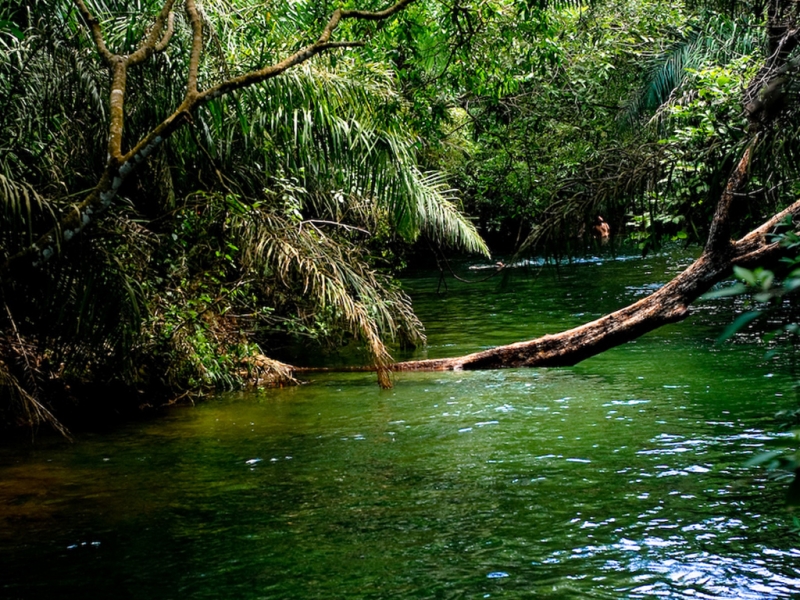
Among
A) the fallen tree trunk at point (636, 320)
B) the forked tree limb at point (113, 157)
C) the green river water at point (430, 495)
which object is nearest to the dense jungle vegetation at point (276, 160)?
the forked tree limb at point (113, 157)

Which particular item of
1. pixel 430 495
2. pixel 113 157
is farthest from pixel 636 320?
pixel 113 157

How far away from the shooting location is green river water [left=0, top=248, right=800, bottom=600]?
5.21 m

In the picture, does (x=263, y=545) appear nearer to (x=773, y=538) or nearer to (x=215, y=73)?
(x=773, y=538)

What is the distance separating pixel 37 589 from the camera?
526 centimetres

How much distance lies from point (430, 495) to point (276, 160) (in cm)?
623

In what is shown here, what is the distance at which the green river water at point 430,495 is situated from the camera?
205 inches

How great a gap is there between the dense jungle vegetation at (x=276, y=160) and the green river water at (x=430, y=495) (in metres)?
0.97

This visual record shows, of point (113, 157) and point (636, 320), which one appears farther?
point (636, 320)

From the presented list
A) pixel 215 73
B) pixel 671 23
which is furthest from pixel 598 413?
pixel 671 23

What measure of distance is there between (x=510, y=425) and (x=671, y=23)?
11122mm

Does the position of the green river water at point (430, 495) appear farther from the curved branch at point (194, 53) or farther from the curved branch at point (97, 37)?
the curved branch at point (97, 37)

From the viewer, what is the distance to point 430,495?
6.84 metres

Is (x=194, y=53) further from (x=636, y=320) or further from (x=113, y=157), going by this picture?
(x=636, y=320)

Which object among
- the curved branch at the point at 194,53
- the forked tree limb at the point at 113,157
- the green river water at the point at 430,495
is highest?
the curved branch at the point at 194,53
